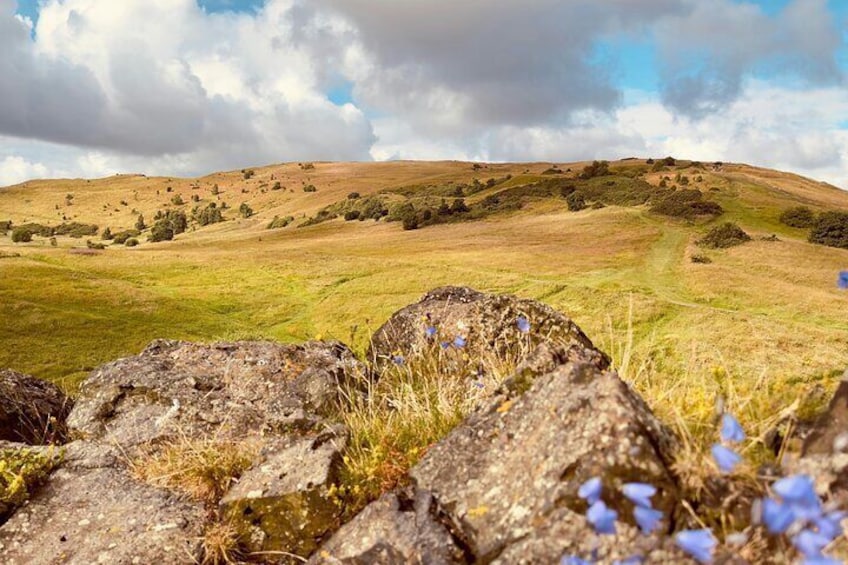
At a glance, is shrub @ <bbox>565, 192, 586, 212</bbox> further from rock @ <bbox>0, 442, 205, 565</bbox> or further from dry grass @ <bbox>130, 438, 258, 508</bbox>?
rock @ <bbox>0, 442, 205, 565</bbox>

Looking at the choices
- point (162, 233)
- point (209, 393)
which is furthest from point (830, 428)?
point (162, 233)

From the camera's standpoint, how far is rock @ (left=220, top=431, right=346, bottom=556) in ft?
17.3

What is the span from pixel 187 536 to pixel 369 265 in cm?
4284

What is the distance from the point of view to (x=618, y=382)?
4.16 meters

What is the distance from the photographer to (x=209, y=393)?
30.2 feet

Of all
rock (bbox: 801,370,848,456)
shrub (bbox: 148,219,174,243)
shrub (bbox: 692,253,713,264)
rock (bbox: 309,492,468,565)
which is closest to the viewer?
rock (bbox: 801,370,848,456)

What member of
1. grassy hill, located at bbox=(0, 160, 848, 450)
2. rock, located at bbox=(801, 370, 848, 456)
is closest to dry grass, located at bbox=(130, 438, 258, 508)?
grassy hill, located at bbox=(0, 160, 848, 450)

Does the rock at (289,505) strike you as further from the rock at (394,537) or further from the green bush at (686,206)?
the green bush at (686,206)

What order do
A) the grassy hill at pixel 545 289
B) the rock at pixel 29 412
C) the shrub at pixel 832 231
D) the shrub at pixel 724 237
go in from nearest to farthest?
the rock at pixel 29 412
the grassy hill at pixel 545 289
the shrub at pixel 724 237
the shrub at pixel 832 231

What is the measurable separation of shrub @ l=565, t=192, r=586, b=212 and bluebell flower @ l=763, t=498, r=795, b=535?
241 feet

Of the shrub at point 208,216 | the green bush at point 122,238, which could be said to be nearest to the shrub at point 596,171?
the shrub at point 208,216

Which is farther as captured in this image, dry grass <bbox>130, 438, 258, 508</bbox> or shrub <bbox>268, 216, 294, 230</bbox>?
shrub <bbox>268, 216, 294, 230</bbox>

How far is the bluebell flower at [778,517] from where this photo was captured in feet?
7.72

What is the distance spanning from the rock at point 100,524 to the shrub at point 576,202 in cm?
7097
